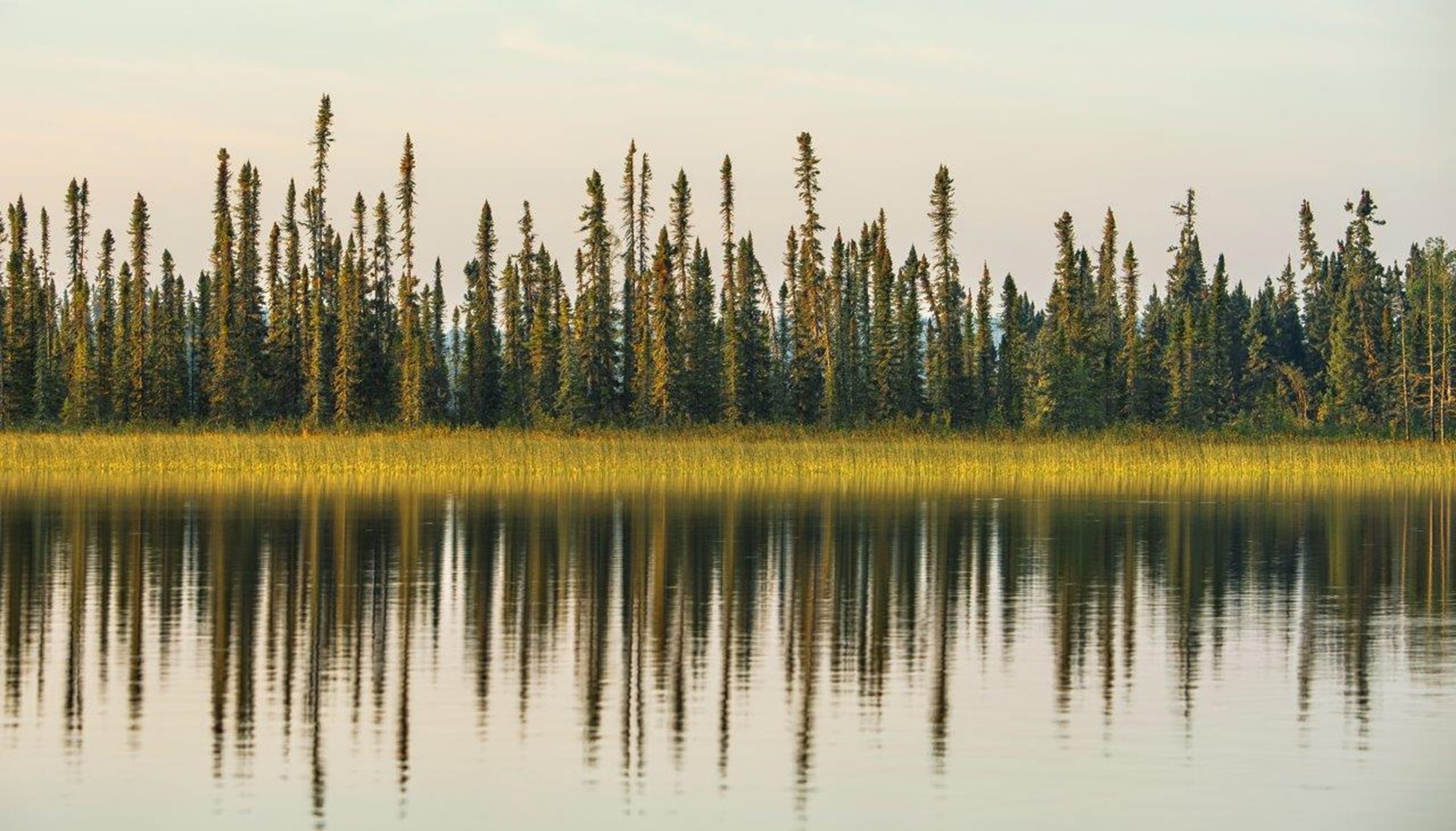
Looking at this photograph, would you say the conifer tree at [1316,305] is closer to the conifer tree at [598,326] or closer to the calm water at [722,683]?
the conifer tree at [598,326]

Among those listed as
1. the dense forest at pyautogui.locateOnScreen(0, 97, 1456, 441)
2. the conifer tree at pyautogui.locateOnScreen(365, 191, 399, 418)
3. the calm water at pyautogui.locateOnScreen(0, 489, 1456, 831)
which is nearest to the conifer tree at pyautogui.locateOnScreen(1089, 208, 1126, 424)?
the dense forest at pyautogui.locateOnScreen(0, 97, 1456, 441)

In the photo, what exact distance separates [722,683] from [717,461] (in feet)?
163

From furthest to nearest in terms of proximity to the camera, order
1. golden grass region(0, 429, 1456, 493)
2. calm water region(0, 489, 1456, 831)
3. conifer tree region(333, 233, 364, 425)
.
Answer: conifer tree region(333, 233, 364, 425) < golden grass region(0, 429, 1456, 493) < calm water region(0, 489, 1456, 831)

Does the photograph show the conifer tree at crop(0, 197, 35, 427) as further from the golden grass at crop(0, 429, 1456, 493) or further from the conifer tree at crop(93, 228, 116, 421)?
the golden grass at crop(0, 429, 1456, 493)

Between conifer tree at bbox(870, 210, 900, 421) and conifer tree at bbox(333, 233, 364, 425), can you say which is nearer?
conifer tree at bbox(333, 233, 364, 425)

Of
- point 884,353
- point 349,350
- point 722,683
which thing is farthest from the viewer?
point 884,353

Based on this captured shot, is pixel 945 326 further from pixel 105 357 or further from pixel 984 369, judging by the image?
pixel 105 357

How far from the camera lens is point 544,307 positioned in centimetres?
12425

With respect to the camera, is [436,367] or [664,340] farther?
[436,367]

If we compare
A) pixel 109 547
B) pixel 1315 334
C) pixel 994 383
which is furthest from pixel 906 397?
pixel 109 547

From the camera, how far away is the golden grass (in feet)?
225

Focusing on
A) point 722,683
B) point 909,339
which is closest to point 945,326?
point 909,339

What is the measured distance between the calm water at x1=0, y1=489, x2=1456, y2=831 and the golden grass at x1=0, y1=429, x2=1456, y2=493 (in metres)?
29.3

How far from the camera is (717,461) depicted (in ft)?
233
